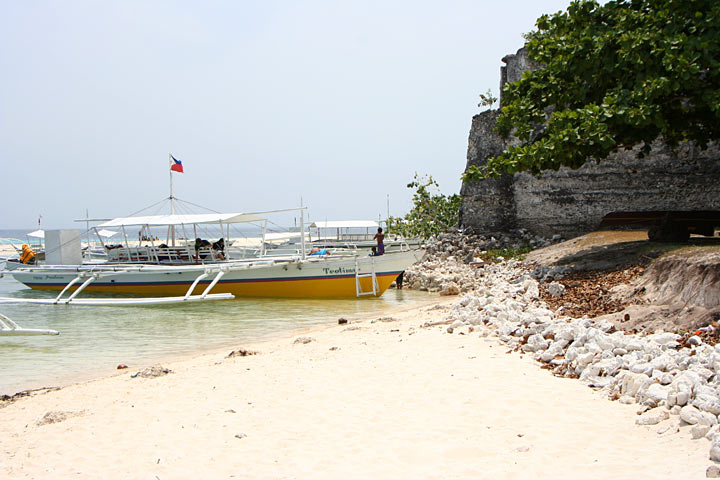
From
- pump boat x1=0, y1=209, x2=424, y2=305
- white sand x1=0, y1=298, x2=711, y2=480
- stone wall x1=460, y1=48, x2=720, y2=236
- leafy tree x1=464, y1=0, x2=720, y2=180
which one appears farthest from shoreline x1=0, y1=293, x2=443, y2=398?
stone wall x1=460, y1=48, x2=720, y2=236

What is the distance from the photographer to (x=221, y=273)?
65.2 ft

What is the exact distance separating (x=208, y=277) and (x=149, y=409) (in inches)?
568

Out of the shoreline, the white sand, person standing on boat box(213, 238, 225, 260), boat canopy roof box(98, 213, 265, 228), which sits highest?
boat canopy roof box(98, 213, 265, 228)

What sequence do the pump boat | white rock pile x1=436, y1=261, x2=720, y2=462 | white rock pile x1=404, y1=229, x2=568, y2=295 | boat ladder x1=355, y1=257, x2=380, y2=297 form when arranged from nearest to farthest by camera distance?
white rock pile x1=436, y1=261, x2=720, y2=462
white rock pile x1=404, y1=229, x2=568, y2=295
boat ladder x1=355, y1=257, x2=380, y2=297
the pump boat

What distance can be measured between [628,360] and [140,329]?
1258 cm

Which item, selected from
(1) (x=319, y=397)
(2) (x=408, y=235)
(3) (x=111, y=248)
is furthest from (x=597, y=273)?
(3) (x=111, y=248)

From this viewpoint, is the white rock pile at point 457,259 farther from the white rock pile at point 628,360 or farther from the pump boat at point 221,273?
the white rock pile at point 628,360

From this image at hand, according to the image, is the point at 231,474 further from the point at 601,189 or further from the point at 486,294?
the point at 601,189

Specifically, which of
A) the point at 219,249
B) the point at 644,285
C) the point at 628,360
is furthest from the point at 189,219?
the point at 628,360

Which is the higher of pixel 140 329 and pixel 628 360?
pixel 628 360

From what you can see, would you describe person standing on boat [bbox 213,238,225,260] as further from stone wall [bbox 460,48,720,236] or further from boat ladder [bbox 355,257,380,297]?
stone wall [bbox 460,48,720,236]

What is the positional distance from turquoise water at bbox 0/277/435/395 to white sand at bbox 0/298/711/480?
8.02 feet

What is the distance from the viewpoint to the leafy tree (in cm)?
1080

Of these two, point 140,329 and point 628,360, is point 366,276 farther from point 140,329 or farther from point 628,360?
point 628,360
